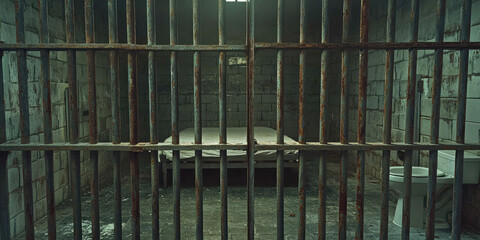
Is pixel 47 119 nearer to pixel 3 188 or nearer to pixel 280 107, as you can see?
pixel 3 188

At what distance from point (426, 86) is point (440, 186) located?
50.0 inches

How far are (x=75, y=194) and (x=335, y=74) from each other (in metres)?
6.45

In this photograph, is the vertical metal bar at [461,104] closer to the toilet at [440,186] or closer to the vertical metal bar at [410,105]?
the vertical metal bar at [410,105]

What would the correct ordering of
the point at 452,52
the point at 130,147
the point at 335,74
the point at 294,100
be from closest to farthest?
the point at 130,147 < the point at 452,52 < the point at 335,74 < the point at 294,100

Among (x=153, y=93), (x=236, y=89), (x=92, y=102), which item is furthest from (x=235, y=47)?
(x=236, y=89)

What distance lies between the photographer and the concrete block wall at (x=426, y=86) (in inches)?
130

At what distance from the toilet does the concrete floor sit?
0.46 ft

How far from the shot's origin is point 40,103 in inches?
148

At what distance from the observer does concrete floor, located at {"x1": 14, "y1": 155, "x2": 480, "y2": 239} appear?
3.34m

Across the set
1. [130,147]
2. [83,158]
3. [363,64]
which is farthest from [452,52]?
[83,158]

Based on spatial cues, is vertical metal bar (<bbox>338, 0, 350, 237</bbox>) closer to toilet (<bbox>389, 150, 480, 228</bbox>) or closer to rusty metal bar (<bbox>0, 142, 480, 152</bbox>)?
rusty metal bar (<bbox>0, 142, 480, 152</bbox>)

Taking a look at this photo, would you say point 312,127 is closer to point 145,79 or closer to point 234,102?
point 234,102

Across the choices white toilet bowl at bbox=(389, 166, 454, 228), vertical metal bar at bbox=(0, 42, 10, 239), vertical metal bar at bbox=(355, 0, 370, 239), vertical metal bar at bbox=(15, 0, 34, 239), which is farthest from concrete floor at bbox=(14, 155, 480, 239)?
vertical metal bar at bbox=(355, 0, 370, 239)

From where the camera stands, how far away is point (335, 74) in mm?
7523
